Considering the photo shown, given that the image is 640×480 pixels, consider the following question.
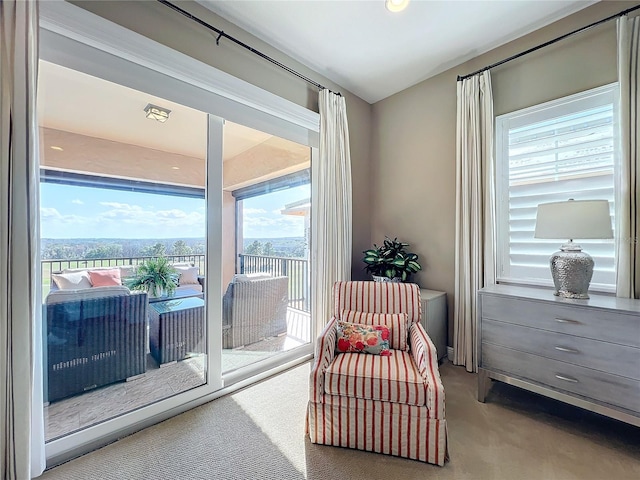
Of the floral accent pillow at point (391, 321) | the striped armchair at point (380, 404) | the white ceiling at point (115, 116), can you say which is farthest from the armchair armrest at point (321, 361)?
the white ceiling at point (115, 116)

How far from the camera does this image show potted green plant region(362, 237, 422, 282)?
→ 2.80 meters

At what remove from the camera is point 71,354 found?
5.56 ft

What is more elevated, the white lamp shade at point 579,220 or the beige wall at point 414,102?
the beige wall at point 414,102

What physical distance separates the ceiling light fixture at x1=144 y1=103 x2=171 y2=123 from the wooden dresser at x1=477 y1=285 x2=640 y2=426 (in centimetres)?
263

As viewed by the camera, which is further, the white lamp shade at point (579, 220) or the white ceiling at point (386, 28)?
the white ceiling at point (386, 28)

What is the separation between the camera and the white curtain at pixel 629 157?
1.84 meters

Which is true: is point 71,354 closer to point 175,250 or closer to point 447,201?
point 175,250

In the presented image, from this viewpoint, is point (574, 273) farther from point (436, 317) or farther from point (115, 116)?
point (115, 116)

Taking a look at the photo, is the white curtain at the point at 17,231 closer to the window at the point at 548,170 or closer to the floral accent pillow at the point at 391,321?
the floral accent pillow at the point at 391,321

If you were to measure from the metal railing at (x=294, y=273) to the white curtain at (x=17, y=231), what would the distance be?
1.55 metres

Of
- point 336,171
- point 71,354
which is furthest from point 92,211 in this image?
point 336,171

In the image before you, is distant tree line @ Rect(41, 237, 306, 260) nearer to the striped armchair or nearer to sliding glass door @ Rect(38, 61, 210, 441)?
sliding glass door @ Rect(38, 61, 210, 441)

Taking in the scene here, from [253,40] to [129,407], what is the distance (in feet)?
9.37

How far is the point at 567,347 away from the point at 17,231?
3.08 meters
